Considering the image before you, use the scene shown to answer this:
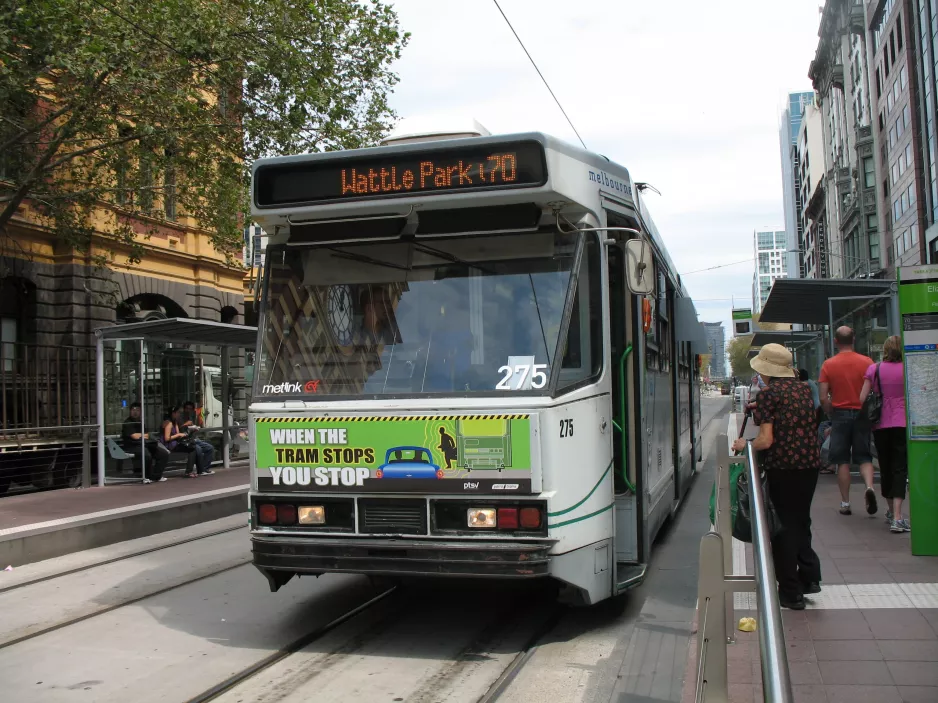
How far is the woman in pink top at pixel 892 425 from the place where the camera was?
8.20 m

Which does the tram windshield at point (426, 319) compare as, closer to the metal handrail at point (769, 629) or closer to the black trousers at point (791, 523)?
the black trousers at point (791, 523)

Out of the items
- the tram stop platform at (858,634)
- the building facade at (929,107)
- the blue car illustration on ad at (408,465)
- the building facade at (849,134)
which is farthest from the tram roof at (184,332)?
the building facade at (849,134)

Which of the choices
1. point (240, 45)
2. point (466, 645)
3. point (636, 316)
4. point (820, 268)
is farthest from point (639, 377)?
point (820, 268)

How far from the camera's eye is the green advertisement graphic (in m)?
5.57

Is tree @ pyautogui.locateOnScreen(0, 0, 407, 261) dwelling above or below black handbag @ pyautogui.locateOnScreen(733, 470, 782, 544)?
above

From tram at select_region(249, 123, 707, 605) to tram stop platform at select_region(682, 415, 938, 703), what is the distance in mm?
1114

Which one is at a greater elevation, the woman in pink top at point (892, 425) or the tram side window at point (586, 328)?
the tram side window at point (586, 328)

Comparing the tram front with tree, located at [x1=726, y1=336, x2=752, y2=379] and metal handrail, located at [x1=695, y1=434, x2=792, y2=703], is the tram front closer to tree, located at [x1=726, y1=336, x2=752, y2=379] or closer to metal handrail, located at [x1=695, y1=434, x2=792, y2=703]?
metal handrail, located at [x1=695, y1=434, x2=792, y2=703]

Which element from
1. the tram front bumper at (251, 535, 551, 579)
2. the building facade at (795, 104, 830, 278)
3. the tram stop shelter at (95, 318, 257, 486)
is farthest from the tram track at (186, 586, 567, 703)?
the building facade at (795, 104, 830, 278)

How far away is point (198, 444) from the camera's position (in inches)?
688

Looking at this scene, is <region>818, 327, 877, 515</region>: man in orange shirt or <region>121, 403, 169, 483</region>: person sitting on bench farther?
<region>121, 403, 169, 483</region>: person sitting on bench

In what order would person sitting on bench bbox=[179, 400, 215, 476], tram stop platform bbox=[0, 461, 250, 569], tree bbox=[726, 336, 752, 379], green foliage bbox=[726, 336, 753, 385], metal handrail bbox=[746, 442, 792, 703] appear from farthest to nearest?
green foliage bbox=[726, 336, 753, 385] → tree bbox=[726, 336, 752, 379] → person sitting on bench bbox=[179, 400, 215, 476] → tram stop platform bbox=[0, 461, 250, 569] → metal handrail bbox=[746, 442, 792, 703]

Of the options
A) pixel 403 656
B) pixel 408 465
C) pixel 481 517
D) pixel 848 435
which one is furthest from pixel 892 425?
pixel 403 656

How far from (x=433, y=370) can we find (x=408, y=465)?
2.04ft
